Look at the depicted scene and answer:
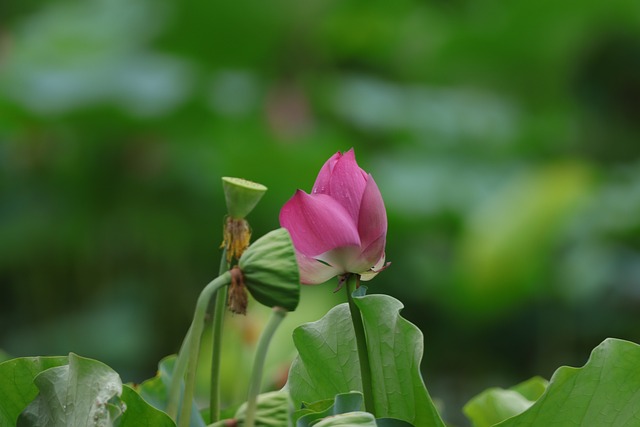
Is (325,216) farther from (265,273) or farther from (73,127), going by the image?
(73,127)

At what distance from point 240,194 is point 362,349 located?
0.07 metres

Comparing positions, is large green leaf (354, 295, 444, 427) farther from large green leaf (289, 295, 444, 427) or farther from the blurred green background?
the blurred green background

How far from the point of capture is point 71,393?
31 centimetres

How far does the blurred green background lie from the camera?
2414 millimetres

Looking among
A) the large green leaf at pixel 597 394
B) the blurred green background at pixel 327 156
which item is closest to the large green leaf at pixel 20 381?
the large green leaf at pixel 597 394

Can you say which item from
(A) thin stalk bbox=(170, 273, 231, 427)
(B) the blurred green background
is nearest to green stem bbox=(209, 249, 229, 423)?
(A) thin stalk bbox=(170, 273, 231, 427)

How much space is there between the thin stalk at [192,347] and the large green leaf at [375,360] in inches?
2.3

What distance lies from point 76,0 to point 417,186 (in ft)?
4.86

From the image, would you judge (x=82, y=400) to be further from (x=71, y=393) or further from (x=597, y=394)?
(x=597, y=394)

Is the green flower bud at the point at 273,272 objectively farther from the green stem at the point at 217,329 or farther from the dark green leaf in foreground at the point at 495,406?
the dark green leaf in foreground at the point at 495,406

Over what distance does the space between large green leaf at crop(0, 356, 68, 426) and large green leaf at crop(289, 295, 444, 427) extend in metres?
0.08

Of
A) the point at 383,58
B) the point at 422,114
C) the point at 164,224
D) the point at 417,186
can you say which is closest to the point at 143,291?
the point at 164,224

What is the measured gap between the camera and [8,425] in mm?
339

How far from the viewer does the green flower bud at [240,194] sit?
0.98 feet
